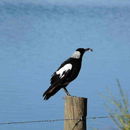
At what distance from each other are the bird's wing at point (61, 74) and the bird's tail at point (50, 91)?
0.97ft

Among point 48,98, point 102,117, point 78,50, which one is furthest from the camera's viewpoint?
point 78,50

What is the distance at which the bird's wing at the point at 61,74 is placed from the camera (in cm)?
982

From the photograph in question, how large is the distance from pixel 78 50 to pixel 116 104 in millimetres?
7982

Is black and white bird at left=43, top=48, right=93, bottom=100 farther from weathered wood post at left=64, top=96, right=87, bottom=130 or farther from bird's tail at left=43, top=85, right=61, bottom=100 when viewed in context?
weathered wood post at left=64, top=96, right=87, bottom=130

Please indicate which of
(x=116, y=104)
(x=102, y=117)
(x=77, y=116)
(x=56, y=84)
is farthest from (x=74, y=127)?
(x=56, y=84)

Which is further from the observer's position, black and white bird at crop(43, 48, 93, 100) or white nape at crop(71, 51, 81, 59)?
white nape at crop(71, 51, 81, 59)

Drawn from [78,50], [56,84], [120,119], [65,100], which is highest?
[78,50]

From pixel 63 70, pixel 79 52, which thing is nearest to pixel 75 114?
pixel 63 70

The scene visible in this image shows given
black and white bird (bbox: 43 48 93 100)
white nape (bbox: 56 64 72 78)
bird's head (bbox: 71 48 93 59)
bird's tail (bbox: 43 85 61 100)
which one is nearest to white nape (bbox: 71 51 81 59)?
bird's head (bbox: 71 48 93 59)

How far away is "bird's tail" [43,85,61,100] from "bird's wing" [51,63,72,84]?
297 mm

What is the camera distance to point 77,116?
4824 mm

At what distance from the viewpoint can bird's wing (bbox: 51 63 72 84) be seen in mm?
9824

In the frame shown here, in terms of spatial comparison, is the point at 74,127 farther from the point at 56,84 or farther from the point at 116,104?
the point at 56,84

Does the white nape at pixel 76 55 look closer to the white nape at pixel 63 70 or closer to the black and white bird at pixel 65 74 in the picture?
the black and white bird at pixel 65 74
